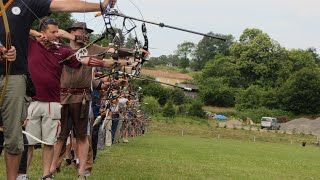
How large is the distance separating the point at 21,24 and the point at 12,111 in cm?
83

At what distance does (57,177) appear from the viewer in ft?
28.0

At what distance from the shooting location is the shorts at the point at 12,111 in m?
5.40

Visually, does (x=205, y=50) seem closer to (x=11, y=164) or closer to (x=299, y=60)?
(x=299, y=60)

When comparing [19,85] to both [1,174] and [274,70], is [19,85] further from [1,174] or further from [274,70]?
[274,70]

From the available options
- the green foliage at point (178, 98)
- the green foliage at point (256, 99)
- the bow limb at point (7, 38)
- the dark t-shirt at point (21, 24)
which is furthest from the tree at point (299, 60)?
the bow limb at point (7, 38)

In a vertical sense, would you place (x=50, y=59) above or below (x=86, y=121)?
above

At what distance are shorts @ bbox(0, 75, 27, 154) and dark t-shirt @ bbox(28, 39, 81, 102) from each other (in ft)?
6.86

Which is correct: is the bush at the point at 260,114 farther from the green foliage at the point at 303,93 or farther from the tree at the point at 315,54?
the tree at the point at 315,54

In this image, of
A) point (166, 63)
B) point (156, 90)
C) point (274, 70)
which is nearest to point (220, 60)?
point (274, 70)

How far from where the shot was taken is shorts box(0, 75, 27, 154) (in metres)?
5.40

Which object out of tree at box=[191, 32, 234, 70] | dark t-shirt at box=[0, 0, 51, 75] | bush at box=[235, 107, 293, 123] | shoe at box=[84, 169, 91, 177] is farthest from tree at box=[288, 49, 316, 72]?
dark t-shirt at box=[0, 0, 51, 75]

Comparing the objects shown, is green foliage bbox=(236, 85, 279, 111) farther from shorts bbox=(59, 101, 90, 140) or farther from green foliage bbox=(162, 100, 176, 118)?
shorts bbox=(59, 101, 90, 140)

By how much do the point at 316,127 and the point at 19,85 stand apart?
7390 cm

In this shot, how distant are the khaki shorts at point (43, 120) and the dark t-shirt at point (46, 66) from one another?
94mm
